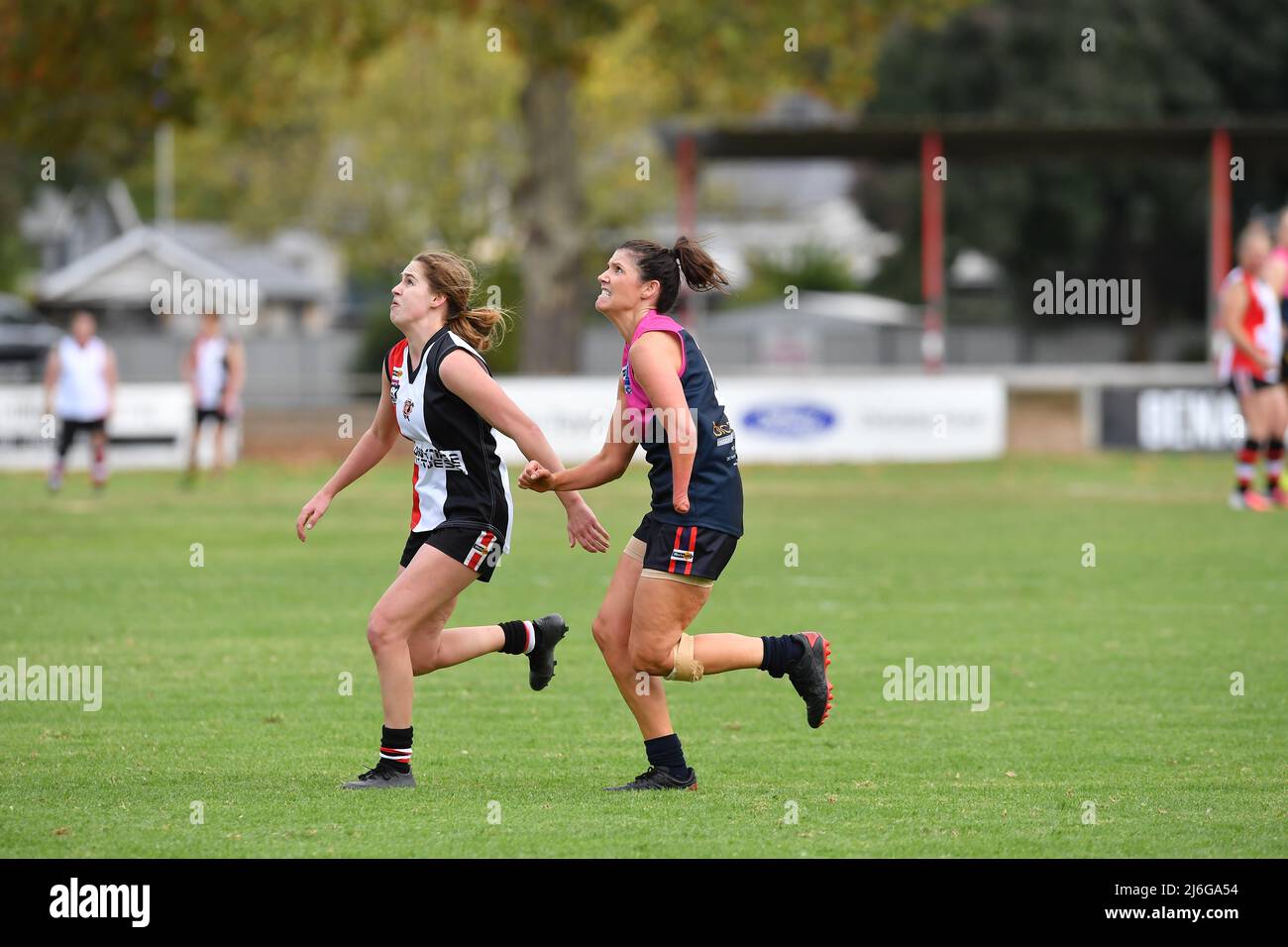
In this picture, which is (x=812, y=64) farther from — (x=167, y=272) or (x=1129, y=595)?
(x=167, y=272)

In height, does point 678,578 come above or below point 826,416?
below

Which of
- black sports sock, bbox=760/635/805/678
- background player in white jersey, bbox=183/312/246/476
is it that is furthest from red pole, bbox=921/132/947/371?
black sports sock, bbox=760/635/805/678

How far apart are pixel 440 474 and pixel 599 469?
1.99ft

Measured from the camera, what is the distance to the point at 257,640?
426 inches

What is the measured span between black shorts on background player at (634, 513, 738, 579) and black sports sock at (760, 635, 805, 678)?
21.1 inches

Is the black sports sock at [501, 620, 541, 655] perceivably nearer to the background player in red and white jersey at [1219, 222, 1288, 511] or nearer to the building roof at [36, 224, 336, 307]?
the background player in red and white jersey at [1219, 222, 1288, 511]

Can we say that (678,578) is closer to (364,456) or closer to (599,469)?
(599,469)


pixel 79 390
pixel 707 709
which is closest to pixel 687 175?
pixel 79 390

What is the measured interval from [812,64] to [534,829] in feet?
84.6

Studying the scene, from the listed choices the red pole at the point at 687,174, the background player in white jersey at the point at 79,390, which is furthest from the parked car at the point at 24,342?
the background player in white jersey at the point at 79,390

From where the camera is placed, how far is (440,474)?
23.0 ft

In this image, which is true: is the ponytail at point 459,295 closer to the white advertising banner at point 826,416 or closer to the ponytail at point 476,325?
the ponytail at point 476,325

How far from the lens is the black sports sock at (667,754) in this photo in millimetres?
6949
